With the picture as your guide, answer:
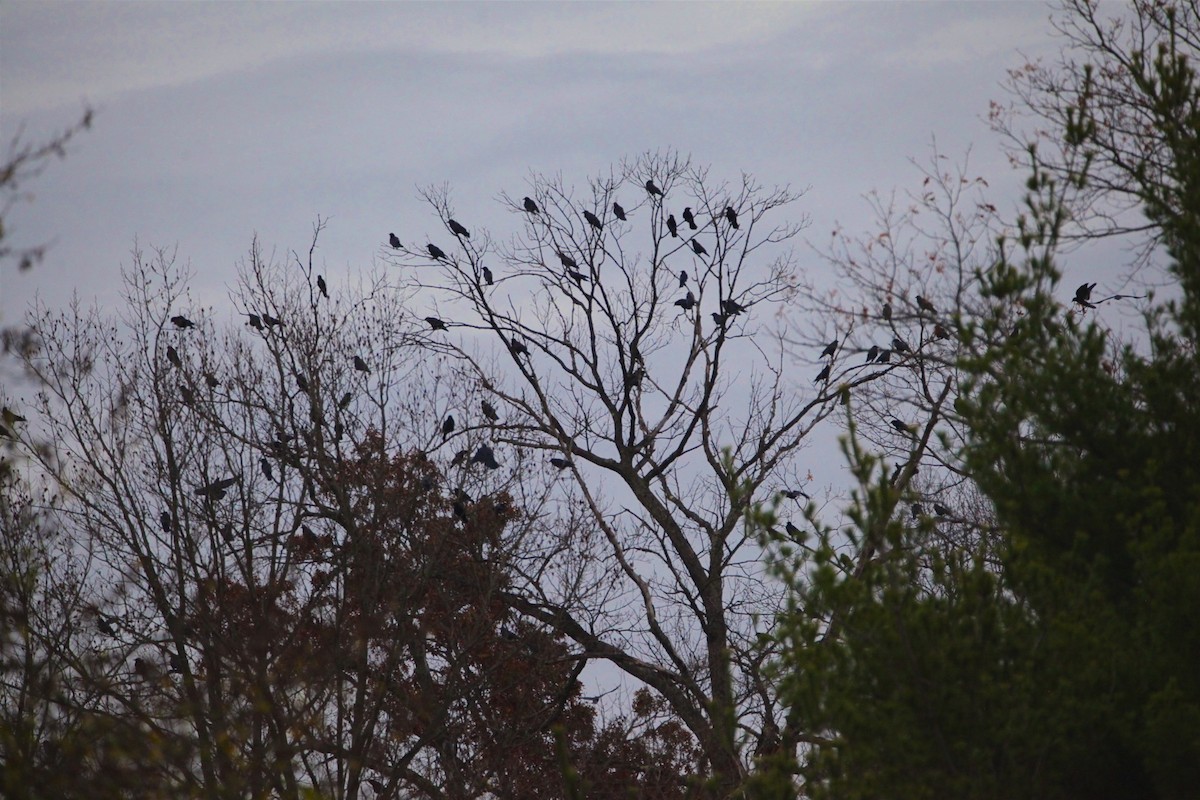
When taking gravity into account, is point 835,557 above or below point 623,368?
below

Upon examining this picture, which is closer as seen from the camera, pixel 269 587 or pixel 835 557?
pixel 835 557

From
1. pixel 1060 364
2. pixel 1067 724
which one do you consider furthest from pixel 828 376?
pixel 1067 724

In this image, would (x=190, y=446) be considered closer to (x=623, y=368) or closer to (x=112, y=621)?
(x=112, y=621)

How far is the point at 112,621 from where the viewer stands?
10.3 m

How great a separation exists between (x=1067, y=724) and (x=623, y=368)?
1082 cm

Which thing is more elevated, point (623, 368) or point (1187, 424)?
point (623, 368)

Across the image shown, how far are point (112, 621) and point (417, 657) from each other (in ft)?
10.5

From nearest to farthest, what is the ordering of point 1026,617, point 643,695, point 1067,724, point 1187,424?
point 1067,724, point 1026,617, point 1187,424, point 643,695

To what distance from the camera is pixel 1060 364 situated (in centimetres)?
599

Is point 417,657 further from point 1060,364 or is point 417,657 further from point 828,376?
point 1060,364

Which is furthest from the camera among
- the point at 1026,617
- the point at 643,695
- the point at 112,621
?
the point at 643,695

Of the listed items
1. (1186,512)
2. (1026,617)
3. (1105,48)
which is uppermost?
(1105,48)

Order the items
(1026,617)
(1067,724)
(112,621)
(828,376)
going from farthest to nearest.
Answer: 1. (828,376)
2. (112,621)
3. (1026,617)
4. (1067,724)

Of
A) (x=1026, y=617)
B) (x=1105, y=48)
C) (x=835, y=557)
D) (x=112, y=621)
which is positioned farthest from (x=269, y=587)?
(x=1105, y=48)
